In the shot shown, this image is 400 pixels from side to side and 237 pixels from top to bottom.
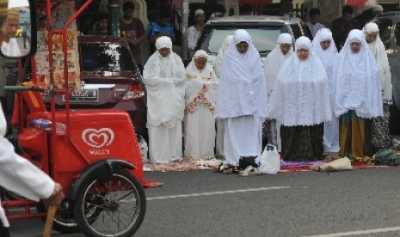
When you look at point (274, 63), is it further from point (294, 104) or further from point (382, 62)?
point (382, 62)

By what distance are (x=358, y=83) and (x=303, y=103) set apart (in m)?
0.83

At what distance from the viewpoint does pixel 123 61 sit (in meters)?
12.0

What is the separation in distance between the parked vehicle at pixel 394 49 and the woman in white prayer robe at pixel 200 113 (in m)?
3.75

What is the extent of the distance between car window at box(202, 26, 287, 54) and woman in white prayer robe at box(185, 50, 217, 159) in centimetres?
121

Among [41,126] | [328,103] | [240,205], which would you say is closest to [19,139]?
[41,126]

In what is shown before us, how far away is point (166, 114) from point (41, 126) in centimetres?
524

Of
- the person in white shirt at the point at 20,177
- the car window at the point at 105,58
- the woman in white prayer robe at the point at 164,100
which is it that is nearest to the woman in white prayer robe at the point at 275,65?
the woman in white prayer robe at the point at 164,100

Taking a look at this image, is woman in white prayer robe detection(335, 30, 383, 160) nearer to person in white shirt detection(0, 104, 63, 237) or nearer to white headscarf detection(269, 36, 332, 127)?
white headscarf detection(269, 36, 332, 127)

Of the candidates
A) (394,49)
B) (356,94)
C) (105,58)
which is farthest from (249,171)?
(394,49)

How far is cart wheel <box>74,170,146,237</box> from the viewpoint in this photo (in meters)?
6.81

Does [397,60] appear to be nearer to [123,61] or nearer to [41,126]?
[123,61]

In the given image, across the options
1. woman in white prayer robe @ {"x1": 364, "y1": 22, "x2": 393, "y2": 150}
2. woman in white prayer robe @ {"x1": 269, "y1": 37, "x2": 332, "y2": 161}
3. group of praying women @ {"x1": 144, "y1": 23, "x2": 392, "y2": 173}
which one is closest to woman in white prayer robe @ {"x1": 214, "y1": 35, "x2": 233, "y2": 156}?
group of praying women @ {"x1": 144, "y1": 23, "x2": 392, "y2": 173}

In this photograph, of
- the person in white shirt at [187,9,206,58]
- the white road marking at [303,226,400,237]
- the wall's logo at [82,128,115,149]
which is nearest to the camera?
the wall's logo at [82,128,115,149]

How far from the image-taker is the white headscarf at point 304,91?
1177cm
